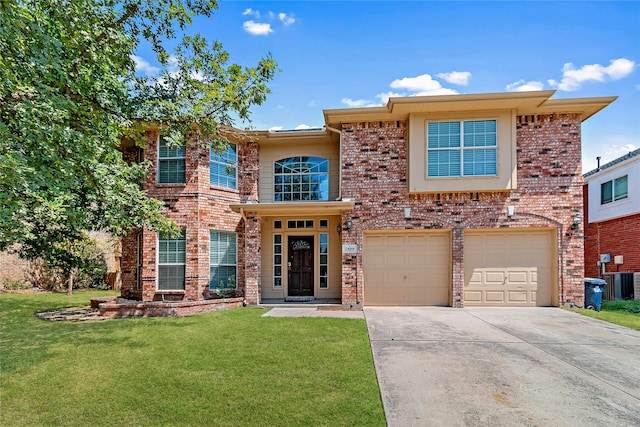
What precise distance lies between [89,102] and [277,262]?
7.21 m

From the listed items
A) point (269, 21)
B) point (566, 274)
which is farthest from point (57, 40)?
point (566, 274)

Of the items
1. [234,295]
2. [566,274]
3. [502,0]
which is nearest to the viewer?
[502,0]

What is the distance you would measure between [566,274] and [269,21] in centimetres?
1109

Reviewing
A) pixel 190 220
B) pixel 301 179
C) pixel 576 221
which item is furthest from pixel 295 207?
pixel 576 221

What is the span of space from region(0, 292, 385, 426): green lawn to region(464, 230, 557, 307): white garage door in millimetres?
4586

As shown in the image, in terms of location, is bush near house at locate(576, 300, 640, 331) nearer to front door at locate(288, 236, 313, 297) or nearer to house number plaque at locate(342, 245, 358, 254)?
house number plaque at locate(342, 245, 358, 254)

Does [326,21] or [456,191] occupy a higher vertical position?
[326,21]

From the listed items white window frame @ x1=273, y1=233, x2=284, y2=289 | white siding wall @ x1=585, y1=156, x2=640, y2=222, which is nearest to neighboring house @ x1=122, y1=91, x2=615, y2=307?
white window frame @ x1=273, y1=233, x2=284, y2=289

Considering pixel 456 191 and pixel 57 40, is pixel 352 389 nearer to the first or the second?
pixel 57 40

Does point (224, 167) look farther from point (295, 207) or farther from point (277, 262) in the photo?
point (277, 262)

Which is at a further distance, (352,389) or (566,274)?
(566,274)

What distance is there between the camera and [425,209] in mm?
10320

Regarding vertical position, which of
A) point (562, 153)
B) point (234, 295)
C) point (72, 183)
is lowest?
point (234, 295)

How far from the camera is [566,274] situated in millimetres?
9953
